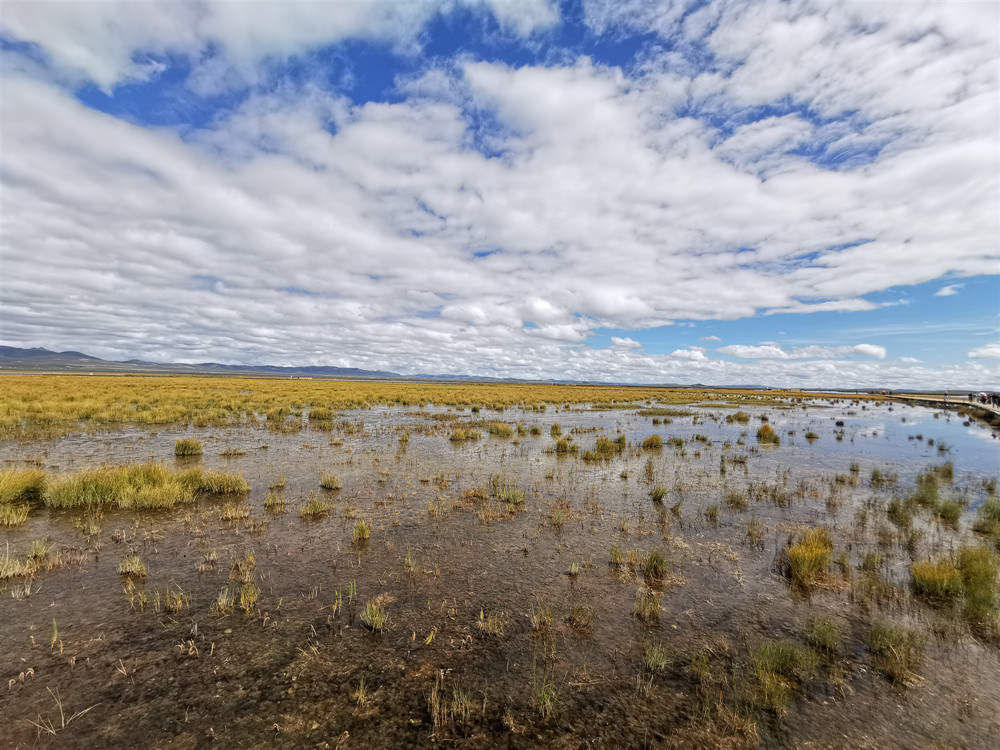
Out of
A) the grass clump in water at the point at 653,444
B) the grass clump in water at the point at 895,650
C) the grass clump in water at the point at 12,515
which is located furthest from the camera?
the grass clump in water at the point at 653,444

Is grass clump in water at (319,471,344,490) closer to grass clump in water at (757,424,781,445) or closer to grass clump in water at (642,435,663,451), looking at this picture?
grass clump in water at (642,435,663,451)

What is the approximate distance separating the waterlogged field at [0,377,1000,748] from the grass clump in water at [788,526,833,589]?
0.06 metres

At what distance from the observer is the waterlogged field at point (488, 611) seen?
14.8 ft

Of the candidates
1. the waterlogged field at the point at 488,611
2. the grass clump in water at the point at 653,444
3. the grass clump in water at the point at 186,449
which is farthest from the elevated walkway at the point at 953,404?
the grass clump in water at the point at 186,449

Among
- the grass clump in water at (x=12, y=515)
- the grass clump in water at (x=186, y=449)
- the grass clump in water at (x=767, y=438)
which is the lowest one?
the grass clump in water at (x=12, y=515)

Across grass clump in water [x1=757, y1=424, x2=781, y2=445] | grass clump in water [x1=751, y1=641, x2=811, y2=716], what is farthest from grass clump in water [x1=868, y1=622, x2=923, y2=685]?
grass clump in water [x1=757, y1=424, x2=781, y2=445]

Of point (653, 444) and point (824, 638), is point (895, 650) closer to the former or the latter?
point (824, 638)

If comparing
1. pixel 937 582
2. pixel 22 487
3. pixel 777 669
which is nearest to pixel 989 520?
pixel 937 582

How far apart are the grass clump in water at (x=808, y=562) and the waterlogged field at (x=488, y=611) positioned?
6 centimetres

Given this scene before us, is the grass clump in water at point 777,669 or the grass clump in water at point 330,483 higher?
the grass clump in water at point 330,483

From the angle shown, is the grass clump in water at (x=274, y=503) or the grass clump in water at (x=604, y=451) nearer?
the grass clump in water at (x=274, y=503)

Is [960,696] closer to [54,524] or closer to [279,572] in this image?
[279,572]

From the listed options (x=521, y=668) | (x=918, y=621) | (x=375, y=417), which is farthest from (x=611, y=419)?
(x=521, y=668)

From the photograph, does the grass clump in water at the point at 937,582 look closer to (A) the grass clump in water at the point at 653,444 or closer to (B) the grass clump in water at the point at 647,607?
(B) the grass clump in water at the point at 647,607
